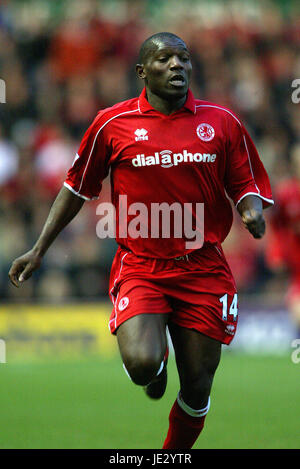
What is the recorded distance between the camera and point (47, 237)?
17.4 feet

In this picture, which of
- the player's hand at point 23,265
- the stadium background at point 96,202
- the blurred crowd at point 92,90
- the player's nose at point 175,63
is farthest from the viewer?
the blurred crowd at point 92,90

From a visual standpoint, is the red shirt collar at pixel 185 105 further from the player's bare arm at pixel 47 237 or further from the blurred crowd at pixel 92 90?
the blurred crowd at pixel 92 90

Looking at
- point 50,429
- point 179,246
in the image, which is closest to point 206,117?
point 179,246

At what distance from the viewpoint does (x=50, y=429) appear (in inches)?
270

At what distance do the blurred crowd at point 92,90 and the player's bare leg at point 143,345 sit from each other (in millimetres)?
7916

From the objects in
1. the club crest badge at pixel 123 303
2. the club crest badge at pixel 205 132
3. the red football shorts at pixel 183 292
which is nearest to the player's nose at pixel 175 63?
the club crest badge at pixel 205 132

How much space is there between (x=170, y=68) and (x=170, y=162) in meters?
0.55

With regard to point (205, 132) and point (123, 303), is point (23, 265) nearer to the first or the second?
point (123, 303)

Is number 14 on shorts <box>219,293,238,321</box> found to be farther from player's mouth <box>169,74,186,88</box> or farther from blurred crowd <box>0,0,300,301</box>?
blurred crowd <box>0,0,300,301</box>
